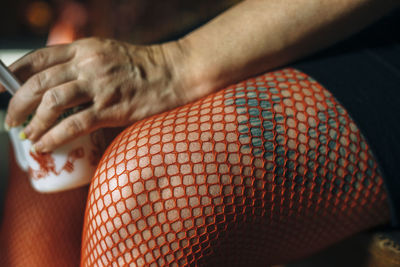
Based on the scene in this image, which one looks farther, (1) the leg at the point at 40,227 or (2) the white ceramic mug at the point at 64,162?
(1) the leg at the point at 40,227

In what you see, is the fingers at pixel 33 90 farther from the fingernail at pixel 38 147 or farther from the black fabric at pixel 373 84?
the black fabric at pixel 373 84

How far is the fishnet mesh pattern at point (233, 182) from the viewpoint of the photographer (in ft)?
1.28

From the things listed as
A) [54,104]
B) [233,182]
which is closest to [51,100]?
[54,104]

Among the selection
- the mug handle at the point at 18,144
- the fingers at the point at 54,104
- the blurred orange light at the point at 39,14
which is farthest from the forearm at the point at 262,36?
the blurred orange light at the point at 39,14

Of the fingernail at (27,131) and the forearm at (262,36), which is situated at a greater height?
the forearm at (262,36)

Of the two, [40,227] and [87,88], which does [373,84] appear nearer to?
[87,88]

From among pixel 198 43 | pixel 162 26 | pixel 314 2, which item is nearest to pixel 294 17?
pixel 314 2

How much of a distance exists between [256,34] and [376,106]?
19 cm

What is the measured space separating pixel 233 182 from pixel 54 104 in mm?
263

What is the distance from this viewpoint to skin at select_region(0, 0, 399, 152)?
458mm

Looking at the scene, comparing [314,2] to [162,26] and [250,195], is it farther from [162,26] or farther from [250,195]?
[162,26]

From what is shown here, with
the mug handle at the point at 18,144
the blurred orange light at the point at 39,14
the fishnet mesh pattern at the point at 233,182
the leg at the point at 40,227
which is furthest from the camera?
the blurred orange light at the point at 39,14

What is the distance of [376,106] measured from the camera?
44cm

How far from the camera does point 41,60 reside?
475 mm
